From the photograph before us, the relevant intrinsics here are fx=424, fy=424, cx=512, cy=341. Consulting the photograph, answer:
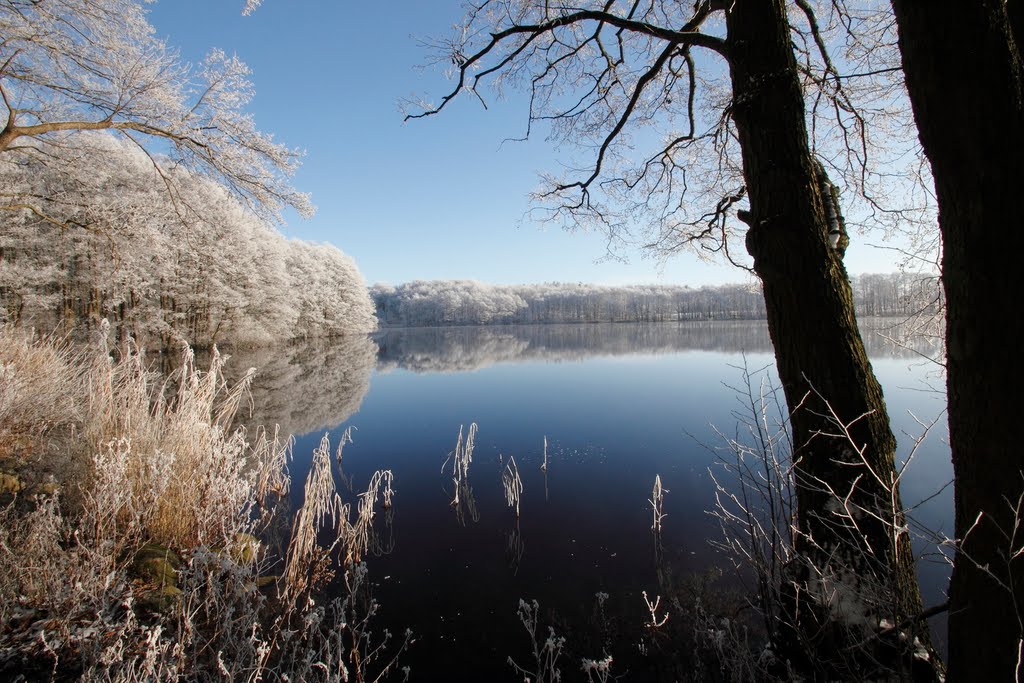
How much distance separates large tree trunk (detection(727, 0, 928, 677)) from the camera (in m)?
1.94

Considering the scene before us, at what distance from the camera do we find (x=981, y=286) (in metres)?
1.26

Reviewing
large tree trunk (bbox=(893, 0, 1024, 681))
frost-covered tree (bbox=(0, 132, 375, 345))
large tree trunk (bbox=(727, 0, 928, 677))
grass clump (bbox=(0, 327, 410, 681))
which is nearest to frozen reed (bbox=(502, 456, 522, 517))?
grass clump (bbox=(0, 327, 410, 681))

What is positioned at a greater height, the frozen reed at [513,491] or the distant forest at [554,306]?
the distant forest at [554,306]

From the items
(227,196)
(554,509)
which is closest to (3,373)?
(227,196)

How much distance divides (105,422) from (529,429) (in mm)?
7204

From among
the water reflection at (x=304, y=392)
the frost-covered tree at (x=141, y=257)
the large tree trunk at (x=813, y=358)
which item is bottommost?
the water reflection at (x=304, y=392)

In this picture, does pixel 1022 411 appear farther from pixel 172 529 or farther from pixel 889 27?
pixel 172 529

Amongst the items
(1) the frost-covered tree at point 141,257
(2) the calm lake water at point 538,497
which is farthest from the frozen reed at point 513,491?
(1) the frost-covered tree at point 141,257

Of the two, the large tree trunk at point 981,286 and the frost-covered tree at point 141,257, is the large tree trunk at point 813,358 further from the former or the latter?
Answer: the frost-covered tree at point 141,257

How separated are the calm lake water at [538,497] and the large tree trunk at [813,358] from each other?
10.1 inches

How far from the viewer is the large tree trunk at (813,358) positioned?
6.37 ft

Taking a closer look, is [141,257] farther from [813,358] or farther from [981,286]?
[981,286]

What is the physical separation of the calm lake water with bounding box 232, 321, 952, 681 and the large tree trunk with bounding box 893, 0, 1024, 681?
21.0 inches

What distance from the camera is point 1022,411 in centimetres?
121
